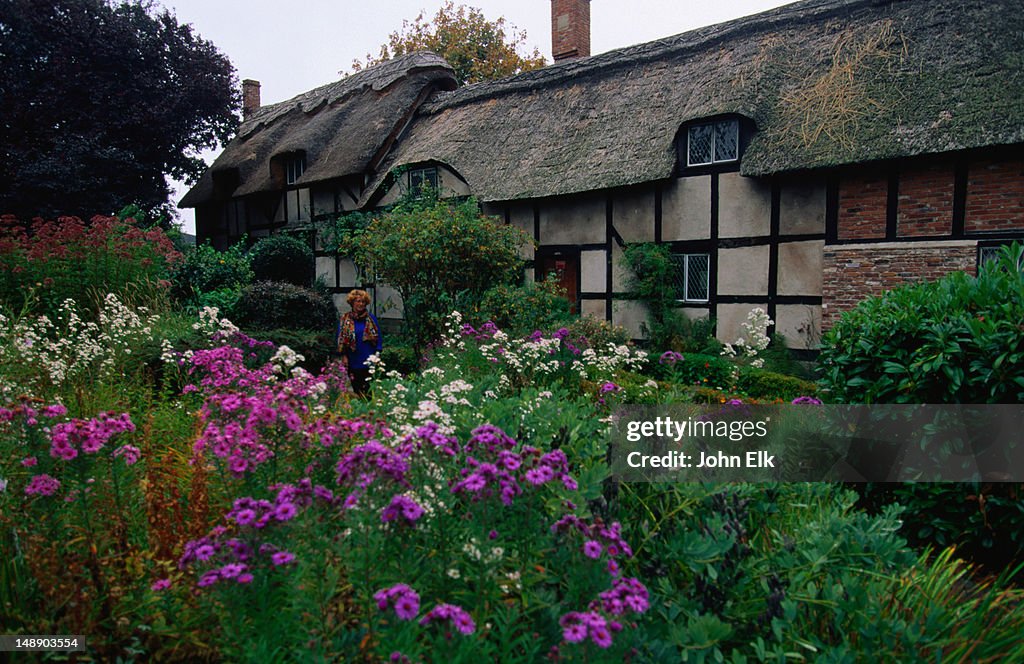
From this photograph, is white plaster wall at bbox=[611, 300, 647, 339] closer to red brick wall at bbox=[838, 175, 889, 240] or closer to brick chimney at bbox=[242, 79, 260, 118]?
red brick wall at bbox=[838, 175, 889, 240]

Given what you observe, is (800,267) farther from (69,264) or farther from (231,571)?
(69,264)

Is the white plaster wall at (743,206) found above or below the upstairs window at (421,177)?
below

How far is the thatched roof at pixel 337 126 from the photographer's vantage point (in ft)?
52.9

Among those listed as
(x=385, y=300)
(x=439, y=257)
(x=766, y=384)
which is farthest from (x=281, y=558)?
(x=385, y=300)

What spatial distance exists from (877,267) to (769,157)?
7.12 feet

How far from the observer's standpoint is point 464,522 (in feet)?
6.83

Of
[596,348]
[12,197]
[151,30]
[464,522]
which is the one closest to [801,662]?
[464,522]

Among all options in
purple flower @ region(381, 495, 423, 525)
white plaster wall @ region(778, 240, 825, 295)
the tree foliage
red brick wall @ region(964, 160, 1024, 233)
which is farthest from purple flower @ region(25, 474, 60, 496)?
red brick wall @ region(964, 160, 1024, 233)

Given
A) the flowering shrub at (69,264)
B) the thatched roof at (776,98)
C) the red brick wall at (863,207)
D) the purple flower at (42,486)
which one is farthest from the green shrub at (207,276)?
the purple flower at (42,486)

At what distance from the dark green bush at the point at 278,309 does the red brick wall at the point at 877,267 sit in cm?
803

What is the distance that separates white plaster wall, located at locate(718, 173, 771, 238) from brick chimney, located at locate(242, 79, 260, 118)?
2077 cm

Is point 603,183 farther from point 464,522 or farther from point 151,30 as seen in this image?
point 151,30

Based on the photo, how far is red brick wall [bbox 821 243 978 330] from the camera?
8.27 m

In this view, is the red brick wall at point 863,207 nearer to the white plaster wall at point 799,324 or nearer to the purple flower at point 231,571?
the white plaster wall at point 799,324
